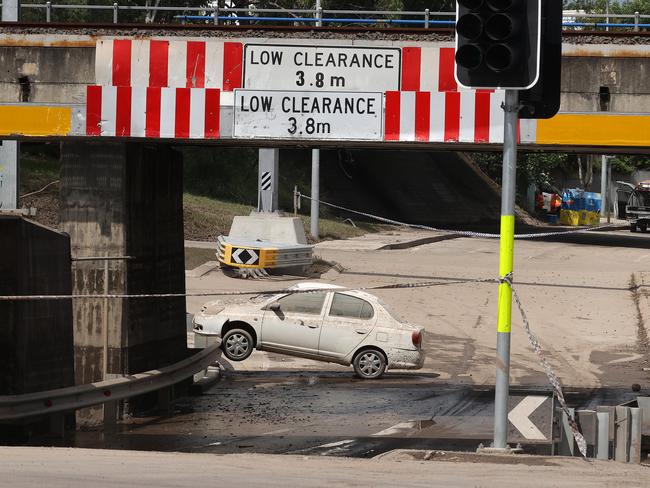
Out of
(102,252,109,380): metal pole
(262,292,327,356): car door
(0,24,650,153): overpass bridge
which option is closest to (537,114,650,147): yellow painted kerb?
(0,24,650,153): overpass bridge

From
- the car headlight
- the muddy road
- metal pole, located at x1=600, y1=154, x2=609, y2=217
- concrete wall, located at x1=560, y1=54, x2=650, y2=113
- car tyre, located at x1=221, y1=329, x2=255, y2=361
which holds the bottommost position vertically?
the muddy road

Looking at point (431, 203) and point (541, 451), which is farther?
point (431, 203)

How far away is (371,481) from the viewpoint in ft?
29.1

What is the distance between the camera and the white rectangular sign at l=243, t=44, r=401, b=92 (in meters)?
15.4

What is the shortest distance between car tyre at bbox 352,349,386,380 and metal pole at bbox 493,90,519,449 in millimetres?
10475

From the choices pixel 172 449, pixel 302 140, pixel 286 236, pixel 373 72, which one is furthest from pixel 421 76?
pixel 286 236

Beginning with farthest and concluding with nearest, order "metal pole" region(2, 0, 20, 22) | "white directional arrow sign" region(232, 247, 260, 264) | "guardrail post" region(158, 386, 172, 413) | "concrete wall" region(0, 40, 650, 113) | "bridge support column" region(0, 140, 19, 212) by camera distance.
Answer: "white directional arrow sign" region(232, 247, 260, 264), "bridge support column" region(0, 140, 19, 212), "metal pole" region(2, 0, 20, 22), "guardrail post" region(158, 386, 172, 413), "concrete wall" region(0, 40, 650, 113)

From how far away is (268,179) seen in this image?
113 ft

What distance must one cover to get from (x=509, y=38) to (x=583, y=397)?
1004 centimetres

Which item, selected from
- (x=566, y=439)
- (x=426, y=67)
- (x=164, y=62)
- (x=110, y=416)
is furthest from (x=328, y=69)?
(x=566, y=439)

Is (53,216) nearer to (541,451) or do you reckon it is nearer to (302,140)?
(302,140)

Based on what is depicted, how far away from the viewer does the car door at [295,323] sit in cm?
2042

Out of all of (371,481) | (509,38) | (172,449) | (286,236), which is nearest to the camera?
(371,481)

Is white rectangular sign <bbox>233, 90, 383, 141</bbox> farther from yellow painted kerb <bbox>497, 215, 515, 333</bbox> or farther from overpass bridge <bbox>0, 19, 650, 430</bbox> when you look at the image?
yellow painted kerb <bbox>497, 215, 515, 333</bbox>
